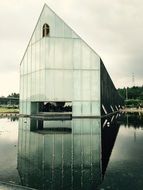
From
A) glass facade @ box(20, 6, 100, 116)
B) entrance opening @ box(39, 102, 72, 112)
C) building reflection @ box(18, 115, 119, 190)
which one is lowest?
building reflection @ box(18, 115, 119, 190)

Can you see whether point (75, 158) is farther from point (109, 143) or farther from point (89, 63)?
point (89, 63)

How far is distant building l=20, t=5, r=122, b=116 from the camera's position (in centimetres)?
4578

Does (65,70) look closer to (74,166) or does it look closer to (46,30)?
(46,30)

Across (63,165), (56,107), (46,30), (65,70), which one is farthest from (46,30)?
(63,165)

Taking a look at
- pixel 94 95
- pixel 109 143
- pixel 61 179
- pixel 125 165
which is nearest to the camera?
pixel 61 179

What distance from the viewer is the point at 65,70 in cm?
4697

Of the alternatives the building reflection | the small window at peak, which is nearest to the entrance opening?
the small window at peak

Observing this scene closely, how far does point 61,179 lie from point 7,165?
10.8 feet

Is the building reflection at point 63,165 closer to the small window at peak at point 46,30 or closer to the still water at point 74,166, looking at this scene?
the still water at point 74,166

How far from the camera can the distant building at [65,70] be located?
45.8 meters

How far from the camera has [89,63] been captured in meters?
46.3

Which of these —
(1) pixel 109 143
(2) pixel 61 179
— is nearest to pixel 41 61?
(1) pixel 109 143

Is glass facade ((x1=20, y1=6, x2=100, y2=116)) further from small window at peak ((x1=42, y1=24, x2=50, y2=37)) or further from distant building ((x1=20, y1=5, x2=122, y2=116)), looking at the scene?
small window at peak ((x1=42, y1=24, x2=50, y2=37))

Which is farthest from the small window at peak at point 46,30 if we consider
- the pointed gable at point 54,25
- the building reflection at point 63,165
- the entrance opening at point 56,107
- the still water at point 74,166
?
the still water at point 74,166
